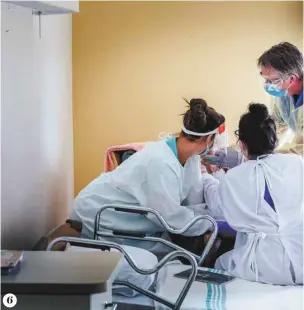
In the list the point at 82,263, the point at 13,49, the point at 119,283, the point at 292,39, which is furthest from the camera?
the point at 292,39

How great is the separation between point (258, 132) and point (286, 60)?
443 millimetres

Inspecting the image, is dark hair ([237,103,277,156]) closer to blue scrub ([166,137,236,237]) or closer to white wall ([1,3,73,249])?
blue scrub ([166,137,236,237])

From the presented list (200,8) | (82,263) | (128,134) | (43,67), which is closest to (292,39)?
(200,8)

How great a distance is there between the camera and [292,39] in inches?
132

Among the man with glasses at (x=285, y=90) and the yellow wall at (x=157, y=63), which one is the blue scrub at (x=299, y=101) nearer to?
the man with glasses at (x=285, y=90)

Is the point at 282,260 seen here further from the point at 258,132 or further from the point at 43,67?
the point at 43,67

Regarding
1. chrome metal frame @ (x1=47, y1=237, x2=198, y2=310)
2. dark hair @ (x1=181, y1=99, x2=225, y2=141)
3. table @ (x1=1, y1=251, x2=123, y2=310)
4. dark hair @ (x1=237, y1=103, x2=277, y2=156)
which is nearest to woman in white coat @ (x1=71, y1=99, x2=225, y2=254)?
dark hair @ (x1=181, y1=99, x2=225, y2=141)

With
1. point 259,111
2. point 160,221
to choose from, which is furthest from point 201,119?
point 160,221

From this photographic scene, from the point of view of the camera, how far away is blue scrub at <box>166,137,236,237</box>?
2480mm

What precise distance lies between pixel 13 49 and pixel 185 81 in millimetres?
1628

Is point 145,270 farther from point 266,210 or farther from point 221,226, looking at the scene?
point 221,226

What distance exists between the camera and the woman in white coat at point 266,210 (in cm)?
213

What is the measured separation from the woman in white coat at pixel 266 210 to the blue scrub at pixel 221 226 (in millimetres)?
272

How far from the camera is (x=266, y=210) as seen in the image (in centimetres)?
215
